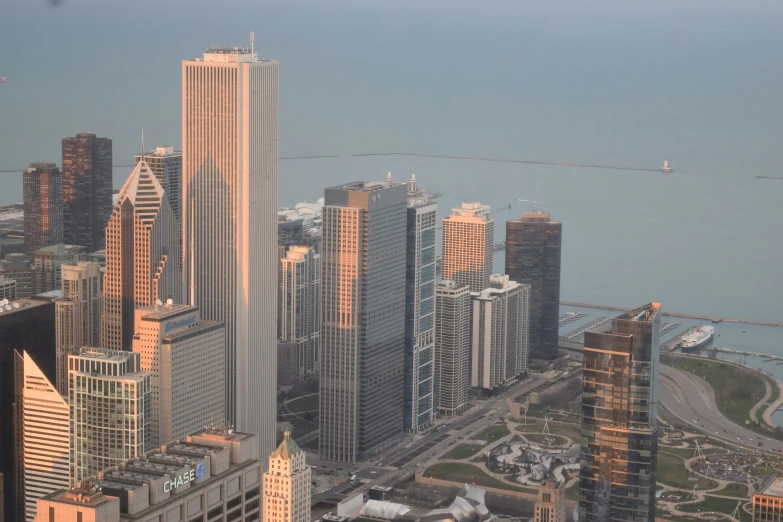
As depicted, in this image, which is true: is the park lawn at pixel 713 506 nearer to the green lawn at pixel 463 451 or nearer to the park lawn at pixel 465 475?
the park lawn at pixel 465 475

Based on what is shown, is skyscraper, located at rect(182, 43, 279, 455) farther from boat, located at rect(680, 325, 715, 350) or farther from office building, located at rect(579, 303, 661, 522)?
boat, located at rect(680, 325, 715, 350)

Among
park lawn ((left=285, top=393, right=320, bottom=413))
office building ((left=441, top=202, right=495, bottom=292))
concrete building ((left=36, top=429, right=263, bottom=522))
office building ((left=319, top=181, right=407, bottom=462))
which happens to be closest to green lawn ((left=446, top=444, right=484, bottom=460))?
office building ((left=319, top=181, right=407, bottom=462))

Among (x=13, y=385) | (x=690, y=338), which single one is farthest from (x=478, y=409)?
(x=13, y=385)

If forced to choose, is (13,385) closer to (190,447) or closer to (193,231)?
(193,231)

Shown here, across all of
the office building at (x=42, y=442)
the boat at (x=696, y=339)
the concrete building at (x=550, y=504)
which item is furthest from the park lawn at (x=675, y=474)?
the office building at (x=42, y=442)

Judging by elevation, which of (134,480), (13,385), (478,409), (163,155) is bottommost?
(478,409)
